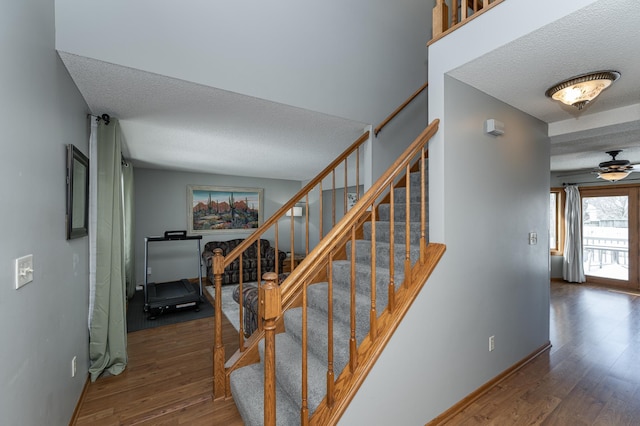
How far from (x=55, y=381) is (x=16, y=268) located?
911mm

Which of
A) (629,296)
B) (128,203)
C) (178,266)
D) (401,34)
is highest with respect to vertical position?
(401,34)

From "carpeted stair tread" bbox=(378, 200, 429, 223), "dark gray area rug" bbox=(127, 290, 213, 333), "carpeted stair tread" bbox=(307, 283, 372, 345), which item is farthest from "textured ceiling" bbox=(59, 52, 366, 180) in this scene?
"dark gray area rug" bbox=(127, 290, 213, 333)

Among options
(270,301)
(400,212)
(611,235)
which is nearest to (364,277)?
(400,212)

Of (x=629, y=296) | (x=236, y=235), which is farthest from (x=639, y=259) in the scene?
(x=236, y=235)

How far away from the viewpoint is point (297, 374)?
5.82ft

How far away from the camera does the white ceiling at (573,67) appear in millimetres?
1494

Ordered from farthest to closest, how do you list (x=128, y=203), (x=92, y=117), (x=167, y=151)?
(x=128, y=203) < (x=167, y=151) < (x=92, y=117)

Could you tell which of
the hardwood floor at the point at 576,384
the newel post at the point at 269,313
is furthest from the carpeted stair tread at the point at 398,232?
the newel post at the point at 269,313

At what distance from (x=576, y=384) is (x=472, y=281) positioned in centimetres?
141

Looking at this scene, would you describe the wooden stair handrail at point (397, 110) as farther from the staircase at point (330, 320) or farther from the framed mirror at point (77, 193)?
the framed mirror at point (77, 193)

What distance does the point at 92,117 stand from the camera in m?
2.49

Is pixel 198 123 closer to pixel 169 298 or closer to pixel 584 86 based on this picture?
pixel 169 298

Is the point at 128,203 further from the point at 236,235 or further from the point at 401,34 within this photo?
the point at 401,34

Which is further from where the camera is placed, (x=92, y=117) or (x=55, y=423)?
(x=92, y=117)
